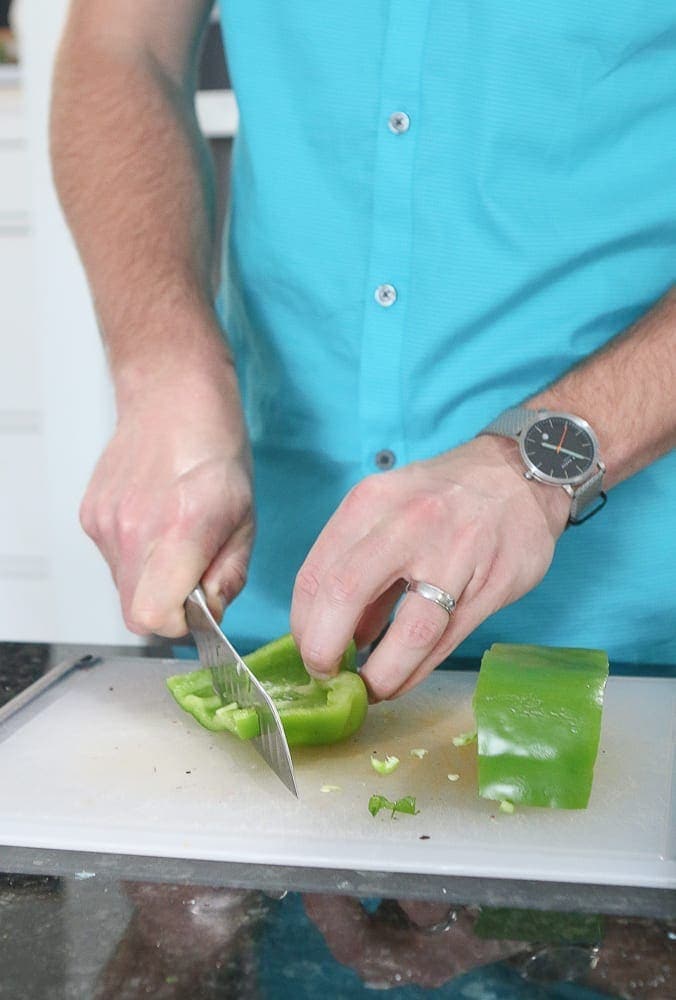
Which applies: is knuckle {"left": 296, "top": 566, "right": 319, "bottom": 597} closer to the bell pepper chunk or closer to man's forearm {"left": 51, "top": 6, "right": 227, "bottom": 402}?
the bell pepper chunk

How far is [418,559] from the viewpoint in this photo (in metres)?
1.09

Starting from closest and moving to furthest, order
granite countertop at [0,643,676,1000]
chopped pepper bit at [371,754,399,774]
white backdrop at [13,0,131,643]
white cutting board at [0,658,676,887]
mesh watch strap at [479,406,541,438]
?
granite countertop at [0,643,676,1000]
white cutting board at [0,658,676,887]
chopped pepper bit at [371,754,399,774]
mesh watch strap at [479,406,541,438]
white backdrop at [13,0,131,643]

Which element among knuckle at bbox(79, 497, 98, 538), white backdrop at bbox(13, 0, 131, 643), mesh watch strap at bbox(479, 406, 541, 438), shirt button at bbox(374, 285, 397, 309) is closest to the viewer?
mesh watch strap at bbox(479, 406, 541, 438)

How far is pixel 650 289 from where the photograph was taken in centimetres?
138

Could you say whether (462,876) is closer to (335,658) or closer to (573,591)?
(335,658)

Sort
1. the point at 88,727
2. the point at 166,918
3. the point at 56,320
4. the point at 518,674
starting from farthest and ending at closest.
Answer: the point at 56,320
the point at 88,727
the point at 518,674
the point at 166,918

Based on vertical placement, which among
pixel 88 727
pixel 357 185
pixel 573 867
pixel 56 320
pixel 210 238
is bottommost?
pixel 56 320

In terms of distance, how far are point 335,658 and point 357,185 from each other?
0.56 metres

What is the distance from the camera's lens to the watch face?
1.16 metres

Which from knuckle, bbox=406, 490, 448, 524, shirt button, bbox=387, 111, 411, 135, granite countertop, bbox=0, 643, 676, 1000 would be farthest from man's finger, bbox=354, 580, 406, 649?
shirt button, bbox=387, 111, 411, 135

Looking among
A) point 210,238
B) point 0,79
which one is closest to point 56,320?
point 0,79

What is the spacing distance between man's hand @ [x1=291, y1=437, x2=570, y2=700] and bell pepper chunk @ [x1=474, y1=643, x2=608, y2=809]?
9 centimetres

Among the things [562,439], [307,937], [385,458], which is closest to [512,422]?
[562,439]

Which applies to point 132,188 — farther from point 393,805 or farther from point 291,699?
point 393,805
